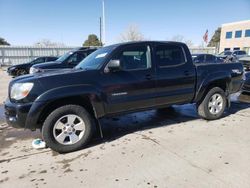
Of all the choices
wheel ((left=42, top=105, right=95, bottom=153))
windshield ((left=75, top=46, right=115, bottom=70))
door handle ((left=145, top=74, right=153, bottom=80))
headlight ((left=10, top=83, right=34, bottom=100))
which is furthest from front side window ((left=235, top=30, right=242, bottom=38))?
headlight ((left=10, top=83, right=34, bottom=100))

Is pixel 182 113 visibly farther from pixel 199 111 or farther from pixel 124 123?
pixel 124 123

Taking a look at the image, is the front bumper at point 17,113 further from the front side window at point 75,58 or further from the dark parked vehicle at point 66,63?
the front side window at point 75,58

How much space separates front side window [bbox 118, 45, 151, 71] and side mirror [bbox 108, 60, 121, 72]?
9.0 inches

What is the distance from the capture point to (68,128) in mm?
3939

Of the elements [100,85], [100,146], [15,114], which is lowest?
[100,146]

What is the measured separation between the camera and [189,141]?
167 inches

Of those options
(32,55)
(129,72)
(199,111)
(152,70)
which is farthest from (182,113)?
(32,55)

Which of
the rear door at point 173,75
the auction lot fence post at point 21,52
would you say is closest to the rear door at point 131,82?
the rear door at point 173,75

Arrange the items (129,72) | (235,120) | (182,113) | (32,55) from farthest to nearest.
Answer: (32,55), (182,113), (235,120), (129,72)

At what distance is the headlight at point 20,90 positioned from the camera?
360 cm

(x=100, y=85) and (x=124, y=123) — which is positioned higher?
(x=100, y=85)

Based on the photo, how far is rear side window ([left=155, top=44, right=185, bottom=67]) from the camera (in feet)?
15.5

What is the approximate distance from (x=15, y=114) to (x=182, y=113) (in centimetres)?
420

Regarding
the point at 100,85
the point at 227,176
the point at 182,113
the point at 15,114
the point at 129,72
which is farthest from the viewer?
the point at 182,113
